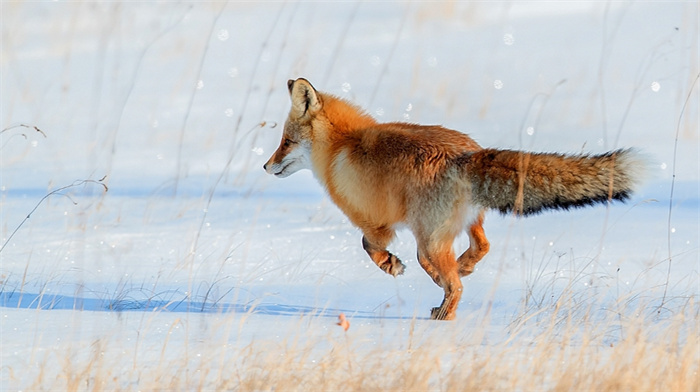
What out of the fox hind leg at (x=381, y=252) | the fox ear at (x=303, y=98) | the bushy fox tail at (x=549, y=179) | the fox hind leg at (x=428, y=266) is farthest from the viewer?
the fox ear at (x=303, y=98)

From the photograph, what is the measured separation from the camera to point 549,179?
14.4 ft

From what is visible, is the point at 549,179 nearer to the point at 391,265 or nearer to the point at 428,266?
the point at 428,266

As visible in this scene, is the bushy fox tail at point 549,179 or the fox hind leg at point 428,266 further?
the fox hind leg at point 428,266

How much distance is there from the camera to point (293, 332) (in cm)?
392

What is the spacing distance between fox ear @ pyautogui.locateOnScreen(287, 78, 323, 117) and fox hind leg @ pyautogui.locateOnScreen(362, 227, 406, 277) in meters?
0.89

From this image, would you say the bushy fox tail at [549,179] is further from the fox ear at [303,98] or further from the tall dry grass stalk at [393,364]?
the fox ear at [303,98]

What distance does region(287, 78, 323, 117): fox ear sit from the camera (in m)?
5.28

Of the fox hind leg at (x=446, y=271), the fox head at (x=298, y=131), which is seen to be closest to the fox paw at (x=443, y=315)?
the fox hind leg at (x=446, y=271)

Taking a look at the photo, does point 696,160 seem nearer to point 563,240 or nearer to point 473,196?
point 563,240

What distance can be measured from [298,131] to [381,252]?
38.7 inches

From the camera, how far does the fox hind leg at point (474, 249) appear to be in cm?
499

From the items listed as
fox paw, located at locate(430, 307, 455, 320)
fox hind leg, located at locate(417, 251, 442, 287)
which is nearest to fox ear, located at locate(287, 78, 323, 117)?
fox hind leg, located at locate(417, 251, 442, 287)

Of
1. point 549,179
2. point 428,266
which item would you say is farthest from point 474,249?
point 549,179

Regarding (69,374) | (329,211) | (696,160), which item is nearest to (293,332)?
(69,374)
